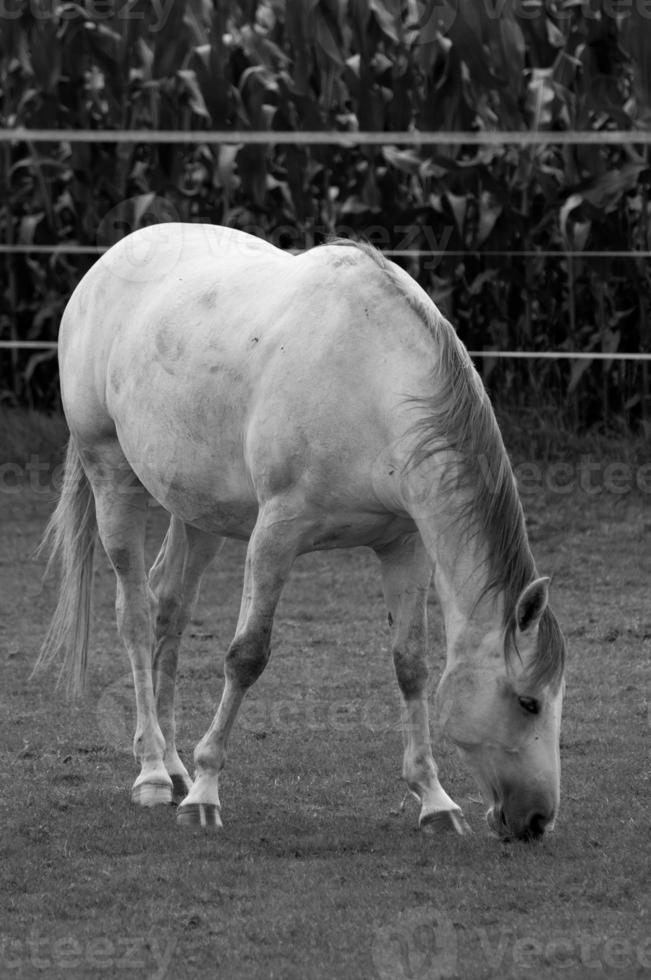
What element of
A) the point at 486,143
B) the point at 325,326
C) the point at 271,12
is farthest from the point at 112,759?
the point at 271,12

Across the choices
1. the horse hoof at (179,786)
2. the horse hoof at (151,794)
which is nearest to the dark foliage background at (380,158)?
the horse hoof at (179,786)

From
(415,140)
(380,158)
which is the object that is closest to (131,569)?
(415,140)

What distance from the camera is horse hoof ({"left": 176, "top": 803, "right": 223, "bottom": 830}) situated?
16.1ft

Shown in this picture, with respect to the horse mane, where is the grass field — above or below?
below

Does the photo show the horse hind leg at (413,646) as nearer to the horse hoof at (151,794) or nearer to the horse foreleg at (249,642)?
the horse foreleg at (249,642)

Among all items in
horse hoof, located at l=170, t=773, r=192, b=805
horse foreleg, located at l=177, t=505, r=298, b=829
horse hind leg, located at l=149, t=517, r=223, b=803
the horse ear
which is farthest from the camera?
horse hind leg, located at l=149, t=517, r=223, b=803

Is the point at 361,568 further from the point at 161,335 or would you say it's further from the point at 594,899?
the point at 594,899

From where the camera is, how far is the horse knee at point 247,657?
483 cm

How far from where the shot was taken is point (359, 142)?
34.4 feet

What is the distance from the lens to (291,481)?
473 centimetres

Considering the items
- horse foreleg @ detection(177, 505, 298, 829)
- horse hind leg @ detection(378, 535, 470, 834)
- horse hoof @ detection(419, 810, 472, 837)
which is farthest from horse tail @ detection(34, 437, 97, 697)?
horse hoof @ detection(419, 810, 472, 837)

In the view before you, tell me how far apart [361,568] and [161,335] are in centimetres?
390

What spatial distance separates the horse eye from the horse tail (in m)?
2.08

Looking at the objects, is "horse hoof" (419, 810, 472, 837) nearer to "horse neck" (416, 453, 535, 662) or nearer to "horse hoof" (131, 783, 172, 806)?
"horse neck" (416, 453, 535, 662)
